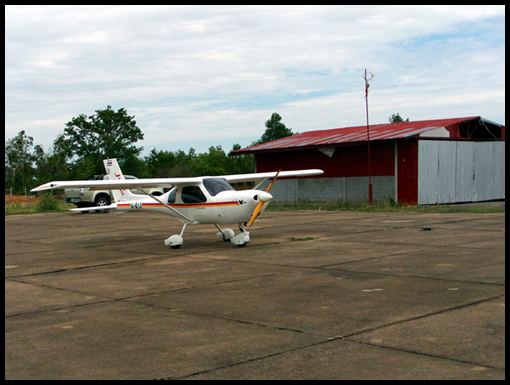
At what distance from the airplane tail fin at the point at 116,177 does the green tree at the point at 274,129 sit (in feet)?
248

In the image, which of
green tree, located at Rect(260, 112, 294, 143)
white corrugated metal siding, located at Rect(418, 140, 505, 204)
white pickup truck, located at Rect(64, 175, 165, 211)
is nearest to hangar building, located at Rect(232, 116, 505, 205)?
white corrugated metal siding, located at Rect(418, 140, 505, 204)

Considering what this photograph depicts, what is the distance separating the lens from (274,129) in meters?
91.6

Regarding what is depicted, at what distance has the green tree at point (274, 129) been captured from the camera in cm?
9149

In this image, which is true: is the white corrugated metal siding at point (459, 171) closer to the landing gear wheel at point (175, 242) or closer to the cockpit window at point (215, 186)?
the cockpit window at point (215, 186)

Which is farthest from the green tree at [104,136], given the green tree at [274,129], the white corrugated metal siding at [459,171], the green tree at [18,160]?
the white corrugated metal siding at [459,171]

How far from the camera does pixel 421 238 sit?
13844 mm

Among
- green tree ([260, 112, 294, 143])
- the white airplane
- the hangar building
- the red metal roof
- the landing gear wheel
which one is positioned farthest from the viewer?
green tree ([260, 112, 294, 143])

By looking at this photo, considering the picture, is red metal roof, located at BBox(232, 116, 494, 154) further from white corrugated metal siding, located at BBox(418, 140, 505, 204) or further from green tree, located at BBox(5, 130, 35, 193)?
green tree, located at BBox(5, 130, 35, 193)

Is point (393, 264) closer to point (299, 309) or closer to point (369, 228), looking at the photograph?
point (299, 309)

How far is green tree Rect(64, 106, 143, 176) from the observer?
67.1m

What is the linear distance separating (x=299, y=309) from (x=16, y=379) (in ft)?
11.2

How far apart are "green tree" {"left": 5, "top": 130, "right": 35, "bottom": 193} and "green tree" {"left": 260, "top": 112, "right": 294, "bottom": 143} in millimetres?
40540

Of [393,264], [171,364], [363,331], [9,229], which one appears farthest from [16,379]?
[9,229]

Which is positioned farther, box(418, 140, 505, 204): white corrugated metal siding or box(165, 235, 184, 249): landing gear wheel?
box(418, 140, 505, 204): white corrugated metal siding
